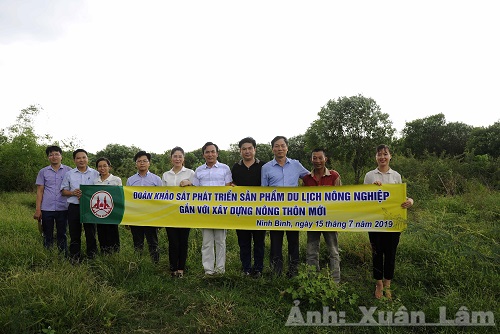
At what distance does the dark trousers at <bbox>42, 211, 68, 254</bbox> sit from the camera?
4871mm

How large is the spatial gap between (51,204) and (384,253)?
4678 mm

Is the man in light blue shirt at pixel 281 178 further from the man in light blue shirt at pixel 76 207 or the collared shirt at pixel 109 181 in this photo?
the man in light blue shirt at pixel 76 207

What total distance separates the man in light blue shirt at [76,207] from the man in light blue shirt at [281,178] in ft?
8.64

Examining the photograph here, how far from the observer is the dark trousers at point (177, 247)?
14.8ft

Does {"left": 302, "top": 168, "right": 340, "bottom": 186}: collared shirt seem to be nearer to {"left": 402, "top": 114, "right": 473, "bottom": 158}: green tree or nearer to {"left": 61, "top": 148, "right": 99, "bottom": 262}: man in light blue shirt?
{"left": 61, "top": 148, "right": 99, "bottom": 262}: man in light blue shirt

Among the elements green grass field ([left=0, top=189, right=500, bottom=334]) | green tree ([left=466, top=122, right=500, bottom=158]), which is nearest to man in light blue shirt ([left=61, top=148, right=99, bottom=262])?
green grass field ([left=0, top=189, right=500, bottom=334])

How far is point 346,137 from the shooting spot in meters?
16.0

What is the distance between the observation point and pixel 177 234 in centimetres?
465

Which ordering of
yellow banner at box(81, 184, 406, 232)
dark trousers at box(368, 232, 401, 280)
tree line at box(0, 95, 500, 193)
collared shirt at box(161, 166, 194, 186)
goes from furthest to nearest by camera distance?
1. tree line at box(0, 95, 500, 193)
2. collared shirt at box(161, 166, 194, 186)
3. yellow banner at box(81, 184, 406, 232)
4. dark trousers at box(368, 232, 401, 280)

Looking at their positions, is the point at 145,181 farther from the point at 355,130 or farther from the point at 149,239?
the point at 355,130

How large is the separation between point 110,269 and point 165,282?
723mm

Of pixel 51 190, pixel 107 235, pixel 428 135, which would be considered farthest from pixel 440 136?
pixel 51 190

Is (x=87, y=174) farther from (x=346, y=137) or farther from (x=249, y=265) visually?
(x=346, y=137)

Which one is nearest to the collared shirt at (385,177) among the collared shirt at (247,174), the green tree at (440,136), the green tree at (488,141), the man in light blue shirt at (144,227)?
the collared shirt at (247,174)
